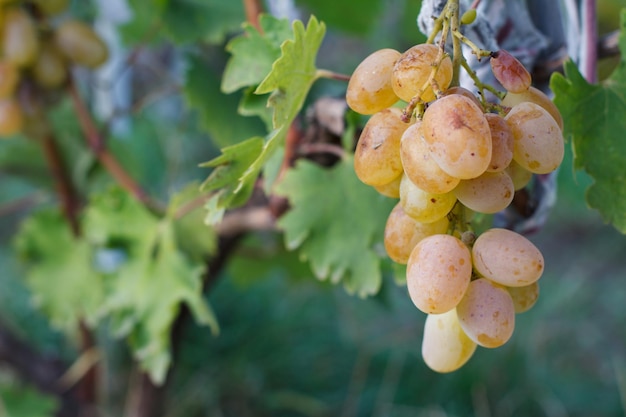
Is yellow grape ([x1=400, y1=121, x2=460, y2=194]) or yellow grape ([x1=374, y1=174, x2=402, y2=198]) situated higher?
yellow grape ([x1=400, y1=121, x2=460, y2=194])

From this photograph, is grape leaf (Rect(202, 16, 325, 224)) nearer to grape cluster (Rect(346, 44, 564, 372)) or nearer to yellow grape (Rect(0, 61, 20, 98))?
grape cluster (Rect(346, 44, 564, 372))

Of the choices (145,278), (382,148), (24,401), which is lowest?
(24,401)

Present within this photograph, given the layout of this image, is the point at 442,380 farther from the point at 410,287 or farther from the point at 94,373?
the point at 410,287

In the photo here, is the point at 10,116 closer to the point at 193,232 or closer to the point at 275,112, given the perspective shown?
the point at 193,232

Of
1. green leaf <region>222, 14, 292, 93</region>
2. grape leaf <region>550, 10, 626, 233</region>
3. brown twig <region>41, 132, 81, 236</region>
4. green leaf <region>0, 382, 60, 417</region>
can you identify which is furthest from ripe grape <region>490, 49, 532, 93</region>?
green leaf <region>0, 382, 60, 417</region>

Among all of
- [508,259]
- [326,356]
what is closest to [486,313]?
[508,259]
